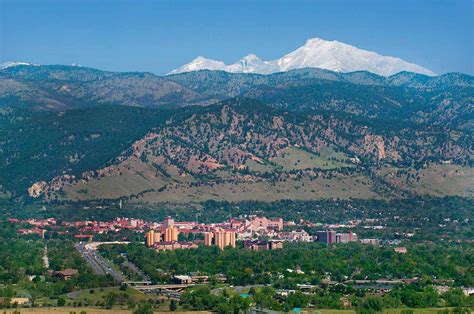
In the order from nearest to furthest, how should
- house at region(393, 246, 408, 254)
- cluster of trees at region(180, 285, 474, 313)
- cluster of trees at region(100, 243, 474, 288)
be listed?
1. cluster of trees at region(180, 285, 474, 313)
2. cluster of trees at region(100, 243, 474, 288)
3. house at region(393, 246, 408, 254)

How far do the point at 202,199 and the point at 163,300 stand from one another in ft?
281

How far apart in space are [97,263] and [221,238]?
77.7 ft

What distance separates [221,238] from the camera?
139750 mm

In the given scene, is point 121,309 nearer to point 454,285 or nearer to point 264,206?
point 454,285

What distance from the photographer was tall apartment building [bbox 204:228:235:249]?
457 feet

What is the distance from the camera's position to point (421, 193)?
18338 cm

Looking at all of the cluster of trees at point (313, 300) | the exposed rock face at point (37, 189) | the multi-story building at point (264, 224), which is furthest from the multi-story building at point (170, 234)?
the cluster of trees at point (313, 300)

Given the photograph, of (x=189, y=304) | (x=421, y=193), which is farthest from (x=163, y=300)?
(x=421, y=193)

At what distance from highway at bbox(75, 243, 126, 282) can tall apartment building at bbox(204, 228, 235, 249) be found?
41.6 feet

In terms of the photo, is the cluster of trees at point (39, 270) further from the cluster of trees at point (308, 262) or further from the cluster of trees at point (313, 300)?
the cluster of trees at point (313, 300)

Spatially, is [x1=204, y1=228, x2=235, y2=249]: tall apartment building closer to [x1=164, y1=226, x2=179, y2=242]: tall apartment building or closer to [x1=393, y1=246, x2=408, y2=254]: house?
[x1=164, y1=226, x2=179, y2=242]: tall apartment building

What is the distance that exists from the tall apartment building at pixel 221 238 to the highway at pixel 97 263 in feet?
41.6

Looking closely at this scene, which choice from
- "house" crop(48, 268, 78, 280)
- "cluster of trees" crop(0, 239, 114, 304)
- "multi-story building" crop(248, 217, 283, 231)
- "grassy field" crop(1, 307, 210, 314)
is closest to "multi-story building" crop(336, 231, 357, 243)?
"multi-story building" crop(248, 217, 283, 231)

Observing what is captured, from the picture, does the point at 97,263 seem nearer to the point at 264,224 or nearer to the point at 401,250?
the point at 401,250
